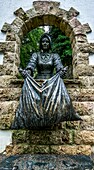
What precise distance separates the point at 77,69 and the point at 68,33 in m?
0.85

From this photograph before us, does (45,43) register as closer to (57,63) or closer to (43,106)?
(57,63)

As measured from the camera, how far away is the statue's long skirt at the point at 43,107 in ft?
9.60

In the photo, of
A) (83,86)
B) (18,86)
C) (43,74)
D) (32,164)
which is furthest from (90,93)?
(32,164)

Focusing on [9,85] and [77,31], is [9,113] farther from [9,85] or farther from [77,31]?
[77,31]

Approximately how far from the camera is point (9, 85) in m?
3.80

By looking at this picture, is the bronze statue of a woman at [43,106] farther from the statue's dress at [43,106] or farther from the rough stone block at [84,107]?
the rough stone block at [84,107]

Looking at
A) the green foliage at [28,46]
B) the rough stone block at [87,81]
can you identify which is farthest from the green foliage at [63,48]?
the rough stone block at [87,81]

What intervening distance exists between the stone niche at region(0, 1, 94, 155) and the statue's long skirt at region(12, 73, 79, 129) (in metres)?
0.43

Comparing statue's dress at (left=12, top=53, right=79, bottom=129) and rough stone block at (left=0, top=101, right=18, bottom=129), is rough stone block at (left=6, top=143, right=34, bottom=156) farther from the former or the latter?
statue's dress at (left=12, top=53, right=79, bottom=129)

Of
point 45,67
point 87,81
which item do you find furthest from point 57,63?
point 87,81

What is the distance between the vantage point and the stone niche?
3.35 metres

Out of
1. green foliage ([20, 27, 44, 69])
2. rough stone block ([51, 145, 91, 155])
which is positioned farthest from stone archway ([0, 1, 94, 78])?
green foliage ([20, 27, 44, 69])

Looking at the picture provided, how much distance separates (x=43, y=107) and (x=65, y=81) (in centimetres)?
92

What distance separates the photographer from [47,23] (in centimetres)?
454
